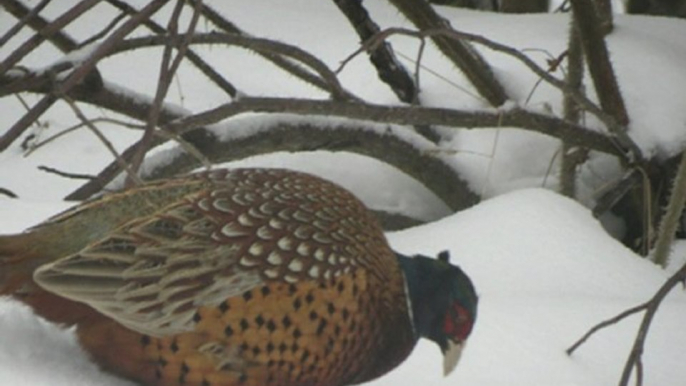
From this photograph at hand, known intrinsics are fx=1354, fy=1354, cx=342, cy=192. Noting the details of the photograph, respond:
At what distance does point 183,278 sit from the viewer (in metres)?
2.35

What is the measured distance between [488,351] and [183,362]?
0.75 meters

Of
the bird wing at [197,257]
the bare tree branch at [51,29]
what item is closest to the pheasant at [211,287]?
the bird wing at [197,257]

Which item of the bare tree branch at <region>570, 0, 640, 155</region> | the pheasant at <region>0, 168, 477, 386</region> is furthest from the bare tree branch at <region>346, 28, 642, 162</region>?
the pheasant at <region>0, 168, 477, 386</region>

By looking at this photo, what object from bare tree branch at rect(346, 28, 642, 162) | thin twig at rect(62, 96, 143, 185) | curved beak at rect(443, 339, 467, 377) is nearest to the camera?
thin twig at rect(62, 96, 143, 185)

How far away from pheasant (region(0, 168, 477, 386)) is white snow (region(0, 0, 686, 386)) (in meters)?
0.10

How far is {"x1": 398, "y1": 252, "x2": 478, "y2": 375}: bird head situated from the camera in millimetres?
2613

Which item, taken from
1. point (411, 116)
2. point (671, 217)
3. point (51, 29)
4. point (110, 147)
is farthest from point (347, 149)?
point (110, 147)

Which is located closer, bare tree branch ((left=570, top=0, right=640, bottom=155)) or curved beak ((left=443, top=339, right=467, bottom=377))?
curved beak ((left=443, top=339, right=467, bottom=377))

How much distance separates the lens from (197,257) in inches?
93.1

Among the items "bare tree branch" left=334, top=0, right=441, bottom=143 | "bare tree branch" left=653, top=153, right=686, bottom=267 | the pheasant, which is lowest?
"bare tree branch" left=653, top=153, right=686, bottom=267

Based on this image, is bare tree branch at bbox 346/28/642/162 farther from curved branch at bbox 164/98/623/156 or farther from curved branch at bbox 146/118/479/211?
curved branch at bbox 146/118/479/211

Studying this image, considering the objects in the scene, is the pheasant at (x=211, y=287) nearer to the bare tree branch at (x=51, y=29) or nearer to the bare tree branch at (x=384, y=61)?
the bare tree branch at (x=51, y=29)

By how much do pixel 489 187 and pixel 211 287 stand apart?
2180 mm

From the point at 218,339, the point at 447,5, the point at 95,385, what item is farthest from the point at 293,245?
the point at 447,5
